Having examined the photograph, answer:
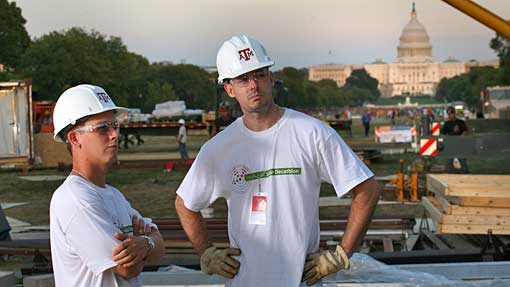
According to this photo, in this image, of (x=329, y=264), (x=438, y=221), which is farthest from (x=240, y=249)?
(x=438, y=221)

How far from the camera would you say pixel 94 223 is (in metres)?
3.43

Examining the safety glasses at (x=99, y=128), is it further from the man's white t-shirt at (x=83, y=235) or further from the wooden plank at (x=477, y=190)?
the wooden plank at (x=477, y=190)

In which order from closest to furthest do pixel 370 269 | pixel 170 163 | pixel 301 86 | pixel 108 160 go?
pixel 108 160, pixel 370 269, pixel 170 163, pixel 301 86

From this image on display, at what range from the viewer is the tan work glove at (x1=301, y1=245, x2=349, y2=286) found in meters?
4.14

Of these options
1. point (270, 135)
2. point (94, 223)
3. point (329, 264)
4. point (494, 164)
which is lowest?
point (494, 164)

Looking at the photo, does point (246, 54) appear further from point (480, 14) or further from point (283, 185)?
point (480, 14)

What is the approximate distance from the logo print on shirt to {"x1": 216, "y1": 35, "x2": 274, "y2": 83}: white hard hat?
0.42 meters

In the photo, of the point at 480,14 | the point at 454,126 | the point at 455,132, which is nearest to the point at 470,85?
the point at 454,126

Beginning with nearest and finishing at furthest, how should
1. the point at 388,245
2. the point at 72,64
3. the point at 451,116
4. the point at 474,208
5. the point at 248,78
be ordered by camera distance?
1. the point at 248,78
2. the point at 474,208
3. the point at 388,245
4. the point at 451,116
5. the point at 72,64

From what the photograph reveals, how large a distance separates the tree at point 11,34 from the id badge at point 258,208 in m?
61.5

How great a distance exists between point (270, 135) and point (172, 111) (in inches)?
2766

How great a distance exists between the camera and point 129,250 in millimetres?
3461

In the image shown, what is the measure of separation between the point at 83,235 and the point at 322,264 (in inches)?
47.1

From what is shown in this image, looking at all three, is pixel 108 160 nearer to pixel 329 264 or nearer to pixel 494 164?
pixel 329 264
